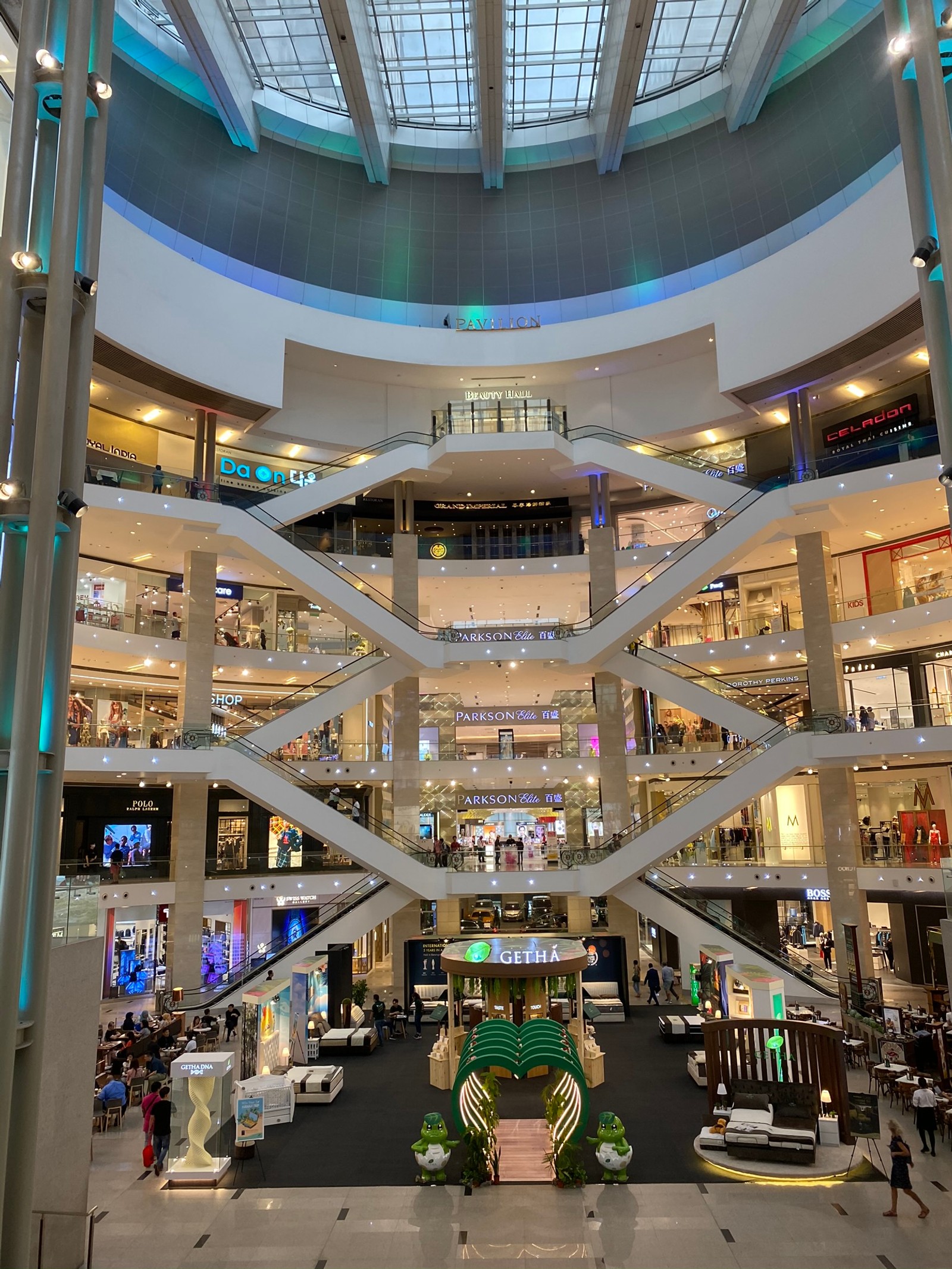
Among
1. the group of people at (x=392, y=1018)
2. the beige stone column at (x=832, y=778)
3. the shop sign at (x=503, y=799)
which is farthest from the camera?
the shop sign at (x=503, y=799)

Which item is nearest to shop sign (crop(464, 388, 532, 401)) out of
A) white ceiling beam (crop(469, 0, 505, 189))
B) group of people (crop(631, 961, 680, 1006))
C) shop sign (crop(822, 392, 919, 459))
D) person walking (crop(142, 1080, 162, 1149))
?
white ceiling beam (crop(469, 0, 505, 189))

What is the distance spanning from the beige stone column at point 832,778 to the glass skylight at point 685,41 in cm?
1468

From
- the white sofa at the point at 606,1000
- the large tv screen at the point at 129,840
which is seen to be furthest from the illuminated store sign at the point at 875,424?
the large tv screen at the point at 129,840

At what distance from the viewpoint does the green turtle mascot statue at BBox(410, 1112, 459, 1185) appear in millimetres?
11602

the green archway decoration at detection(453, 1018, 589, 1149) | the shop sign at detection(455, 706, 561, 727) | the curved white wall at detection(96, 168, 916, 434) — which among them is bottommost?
the green archway decoration at detection(453, 1018, 589, 1149)

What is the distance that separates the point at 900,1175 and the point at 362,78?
85.5 ft

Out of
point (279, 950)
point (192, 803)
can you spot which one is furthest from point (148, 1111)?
point (192, 803)

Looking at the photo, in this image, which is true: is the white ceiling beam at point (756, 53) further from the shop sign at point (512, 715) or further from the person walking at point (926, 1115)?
the person walking at point (926, 1115)

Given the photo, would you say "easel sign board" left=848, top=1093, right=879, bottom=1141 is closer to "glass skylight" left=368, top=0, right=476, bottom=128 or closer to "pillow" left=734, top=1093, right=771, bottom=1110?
"pillow" left=734, top=1093, right=771, bottom=1110

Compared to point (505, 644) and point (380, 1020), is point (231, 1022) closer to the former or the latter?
point (380, 1020)

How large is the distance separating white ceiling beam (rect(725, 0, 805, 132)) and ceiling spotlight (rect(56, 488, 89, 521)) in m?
22.6

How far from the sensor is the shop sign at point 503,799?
92.7 ft

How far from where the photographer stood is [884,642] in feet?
89.9

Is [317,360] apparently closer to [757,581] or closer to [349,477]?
[349,477]
